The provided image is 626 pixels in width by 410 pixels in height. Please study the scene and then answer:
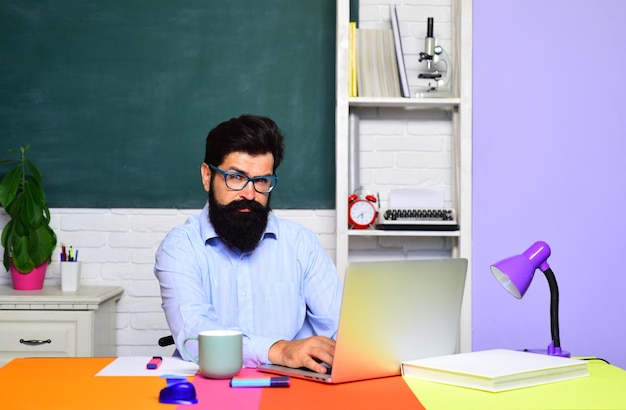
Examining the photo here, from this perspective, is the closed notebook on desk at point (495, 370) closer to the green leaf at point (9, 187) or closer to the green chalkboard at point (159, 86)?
the green chalkboard at point (159, 86)

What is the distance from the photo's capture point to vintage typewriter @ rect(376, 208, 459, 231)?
3234mm

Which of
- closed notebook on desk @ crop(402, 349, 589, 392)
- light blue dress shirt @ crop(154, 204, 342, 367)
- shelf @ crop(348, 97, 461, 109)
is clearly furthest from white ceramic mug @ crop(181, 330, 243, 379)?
shelf @ crop(348, 97, 461, 109)

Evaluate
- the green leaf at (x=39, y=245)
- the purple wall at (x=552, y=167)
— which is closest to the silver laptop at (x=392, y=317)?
the purple wall at (x=552, y=167)

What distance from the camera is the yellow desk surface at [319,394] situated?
4.62 ft

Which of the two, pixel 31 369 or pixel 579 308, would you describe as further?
pixel 579 308

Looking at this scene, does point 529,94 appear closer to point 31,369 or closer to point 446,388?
point 446,388

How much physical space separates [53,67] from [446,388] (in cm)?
260

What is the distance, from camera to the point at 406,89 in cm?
328

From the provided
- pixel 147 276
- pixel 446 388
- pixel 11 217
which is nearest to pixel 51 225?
pixel 11 217

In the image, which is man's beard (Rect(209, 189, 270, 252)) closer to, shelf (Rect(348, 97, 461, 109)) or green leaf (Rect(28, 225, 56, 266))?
shelf (Rect(348, 97, 461, 109))

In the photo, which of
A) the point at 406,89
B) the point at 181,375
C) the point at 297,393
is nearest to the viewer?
the point at 297,393

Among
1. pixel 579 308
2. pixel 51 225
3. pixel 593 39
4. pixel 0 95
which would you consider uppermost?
pixel 593 39

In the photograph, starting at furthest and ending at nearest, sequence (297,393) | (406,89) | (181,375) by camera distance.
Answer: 1. (406,89)
2. (181,375)
3. (297,393)

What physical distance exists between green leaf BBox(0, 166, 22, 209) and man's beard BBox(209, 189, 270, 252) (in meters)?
1.20
